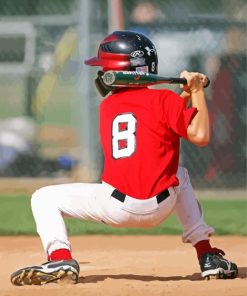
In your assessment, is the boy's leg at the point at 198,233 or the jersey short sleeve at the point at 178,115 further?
the boy's leg at the point at 198,233

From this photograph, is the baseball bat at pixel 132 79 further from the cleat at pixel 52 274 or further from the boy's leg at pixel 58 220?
the cleat at pixel 52 274

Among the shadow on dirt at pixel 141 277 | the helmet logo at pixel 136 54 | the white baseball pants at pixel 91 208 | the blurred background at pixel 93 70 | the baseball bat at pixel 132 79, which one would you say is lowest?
the shadow on dirt at pixel 141 277

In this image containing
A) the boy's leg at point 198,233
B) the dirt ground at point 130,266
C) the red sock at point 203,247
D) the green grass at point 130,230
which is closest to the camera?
the dirt ground at point 130,266

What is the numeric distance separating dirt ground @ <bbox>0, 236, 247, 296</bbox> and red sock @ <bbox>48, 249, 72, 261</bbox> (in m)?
0.14

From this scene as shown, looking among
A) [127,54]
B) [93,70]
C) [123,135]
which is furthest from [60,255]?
[93,70]

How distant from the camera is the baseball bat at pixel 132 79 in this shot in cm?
578

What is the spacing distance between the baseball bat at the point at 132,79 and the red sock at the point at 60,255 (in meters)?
0.88

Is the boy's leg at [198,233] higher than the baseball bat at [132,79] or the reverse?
the reverse

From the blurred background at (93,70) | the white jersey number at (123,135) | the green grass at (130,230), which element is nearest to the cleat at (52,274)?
the white jersey number at (123,135)

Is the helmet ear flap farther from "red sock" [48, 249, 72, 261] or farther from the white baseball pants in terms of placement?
"red sock" [48, 249, 72, 261]

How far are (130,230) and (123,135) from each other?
139 inches

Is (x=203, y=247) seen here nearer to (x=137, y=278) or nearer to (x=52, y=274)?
(x=137, y=278)

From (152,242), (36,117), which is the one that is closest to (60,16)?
(36,117)

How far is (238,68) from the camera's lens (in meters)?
12.2
